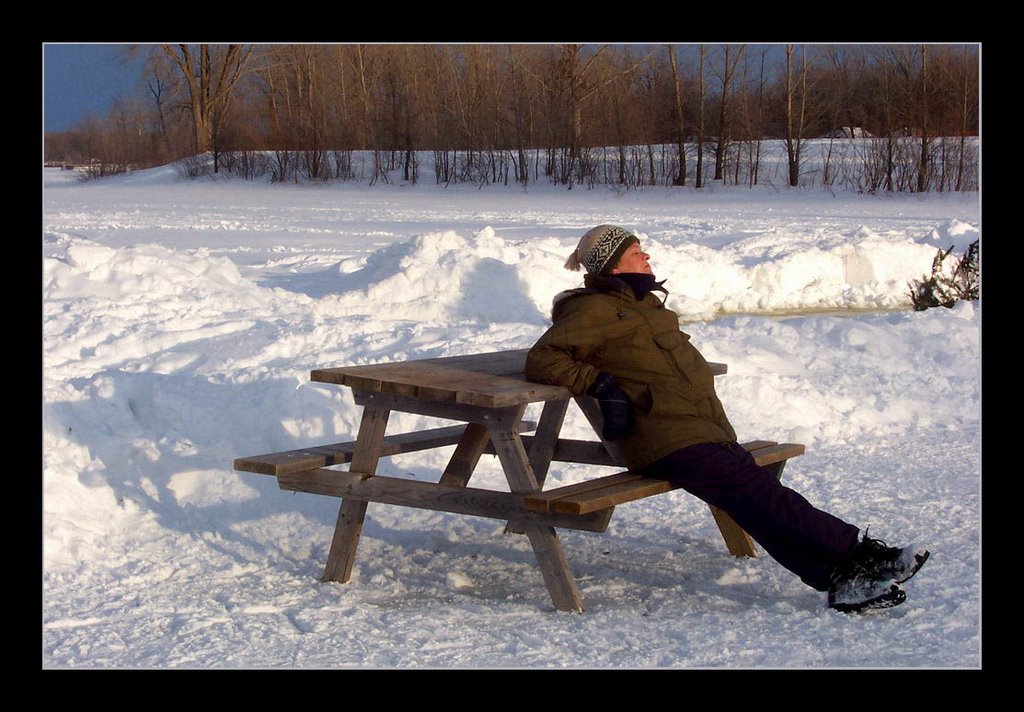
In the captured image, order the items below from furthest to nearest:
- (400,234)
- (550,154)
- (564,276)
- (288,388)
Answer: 1. (550,154)
2. (400,234)
3. (564,276)
4. (288,388)

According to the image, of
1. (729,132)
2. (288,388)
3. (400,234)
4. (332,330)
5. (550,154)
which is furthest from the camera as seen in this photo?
(550,154)

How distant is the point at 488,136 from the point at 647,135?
3.68m

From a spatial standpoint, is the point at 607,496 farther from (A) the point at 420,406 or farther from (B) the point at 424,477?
(B) the point at 424,477

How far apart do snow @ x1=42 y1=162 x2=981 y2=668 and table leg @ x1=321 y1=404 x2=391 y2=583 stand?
89 mm

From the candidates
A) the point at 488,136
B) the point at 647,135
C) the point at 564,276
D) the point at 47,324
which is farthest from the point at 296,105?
the point at 47,324

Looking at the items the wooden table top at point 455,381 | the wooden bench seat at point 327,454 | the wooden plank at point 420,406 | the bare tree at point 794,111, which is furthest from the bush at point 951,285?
the bare tree at point 794,111

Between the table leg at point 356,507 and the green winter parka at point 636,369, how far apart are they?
69 cm

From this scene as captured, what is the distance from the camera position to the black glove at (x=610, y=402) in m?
4.38

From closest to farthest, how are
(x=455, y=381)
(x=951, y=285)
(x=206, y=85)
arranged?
(x=455, y=381) → (x=951, y=285) → (x=206, y=85)

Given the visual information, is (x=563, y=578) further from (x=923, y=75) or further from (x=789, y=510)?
(x=923, y=75)

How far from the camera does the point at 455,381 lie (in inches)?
182

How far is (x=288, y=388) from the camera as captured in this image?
6.87m

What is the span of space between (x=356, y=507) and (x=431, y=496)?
0.40 metres

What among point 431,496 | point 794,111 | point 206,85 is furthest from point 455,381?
point 206,85
